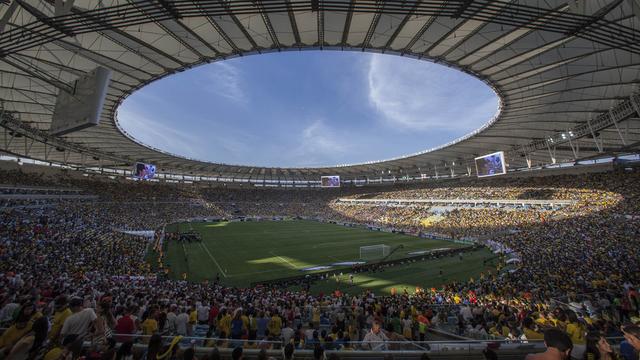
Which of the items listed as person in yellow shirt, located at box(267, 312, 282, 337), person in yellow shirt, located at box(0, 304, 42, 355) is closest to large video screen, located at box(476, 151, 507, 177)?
person in yellow shirt, located at box(267, 312, 282, 337)

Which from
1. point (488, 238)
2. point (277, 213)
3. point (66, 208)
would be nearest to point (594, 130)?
point (488, 238)

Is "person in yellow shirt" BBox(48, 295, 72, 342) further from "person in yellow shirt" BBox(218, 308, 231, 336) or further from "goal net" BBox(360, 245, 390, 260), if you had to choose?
"goal net" BBox(360, 245, 390, 260)

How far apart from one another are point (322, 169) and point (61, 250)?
5365 cm

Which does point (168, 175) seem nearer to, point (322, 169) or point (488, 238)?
point (322, 169)

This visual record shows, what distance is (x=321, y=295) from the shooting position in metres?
15.5

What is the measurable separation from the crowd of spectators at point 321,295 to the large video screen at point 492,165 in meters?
7.25

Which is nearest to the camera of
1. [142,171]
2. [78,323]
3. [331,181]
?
[78,323]

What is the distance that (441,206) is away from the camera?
182 feet

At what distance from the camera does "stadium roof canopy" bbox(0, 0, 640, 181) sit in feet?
34.4

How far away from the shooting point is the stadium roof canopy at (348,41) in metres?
10.5

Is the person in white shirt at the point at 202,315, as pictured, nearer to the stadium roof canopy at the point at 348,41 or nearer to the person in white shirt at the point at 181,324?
the person in white shirt at the point at 181,324

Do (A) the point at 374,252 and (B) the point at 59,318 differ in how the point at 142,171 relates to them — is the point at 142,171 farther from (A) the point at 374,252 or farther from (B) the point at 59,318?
(B) the point at 59,318

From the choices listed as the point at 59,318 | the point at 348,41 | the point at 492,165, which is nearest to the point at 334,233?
the point at 492,165

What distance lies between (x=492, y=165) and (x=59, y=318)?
1719 inches
